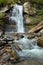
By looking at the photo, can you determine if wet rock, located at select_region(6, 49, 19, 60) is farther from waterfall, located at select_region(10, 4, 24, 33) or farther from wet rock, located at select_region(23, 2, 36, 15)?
wet rock, located at select_region(23, 2, 36, 15)

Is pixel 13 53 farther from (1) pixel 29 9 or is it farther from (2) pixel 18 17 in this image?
(1) pixel 29 9

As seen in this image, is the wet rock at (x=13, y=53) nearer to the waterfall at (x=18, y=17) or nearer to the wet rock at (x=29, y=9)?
the waterfall at (x=18, y=17)

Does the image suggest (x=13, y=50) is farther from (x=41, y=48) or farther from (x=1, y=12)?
(x=1, y=12)

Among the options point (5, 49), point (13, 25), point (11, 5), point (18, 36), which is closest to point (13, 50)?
point (5, 49)

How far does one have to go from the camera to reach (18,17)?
1955cm

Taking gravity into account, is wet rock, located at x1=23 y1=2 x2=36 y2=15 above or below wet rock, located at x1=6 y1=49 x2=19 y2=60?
above

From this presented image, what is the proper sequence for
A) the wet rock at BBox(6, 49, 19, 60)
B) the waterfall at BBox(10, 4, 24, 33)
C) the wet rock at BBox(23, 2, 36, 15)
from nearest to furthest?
the wet rock at BBox(6, 49, 19, 60) < the waterfall at BBox(10, 4, 24, 33) < the wet rock at BBox(23, 2, 36, 15)

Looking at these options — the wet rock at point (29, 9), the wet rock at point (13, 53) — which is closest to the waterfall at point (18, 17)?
the wet rock at point (29, 9)

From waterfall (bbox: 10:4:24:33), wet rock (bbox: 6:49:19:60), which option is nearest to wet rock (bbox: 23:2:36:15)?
waterfall (bbox: 10:4:24:33)

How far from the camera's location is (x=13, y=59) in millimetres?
10000

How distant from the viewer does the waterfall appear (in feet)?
62.0

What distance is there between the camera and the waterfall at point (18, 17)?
1891 centimetres

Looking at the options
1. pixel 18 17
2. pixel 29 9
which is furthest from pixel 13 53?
pixel 29 9

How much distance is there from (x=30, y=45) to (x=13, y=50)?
7.48ft
